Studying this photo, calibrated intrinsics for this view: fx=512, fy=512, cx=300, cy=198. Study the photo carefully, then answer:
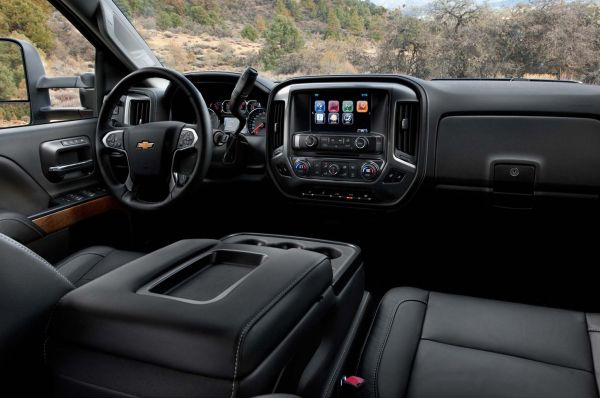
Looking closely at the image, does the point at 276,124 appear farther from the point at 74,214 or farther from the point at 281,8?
the point at 74,214

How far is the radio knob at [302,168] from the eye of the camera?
2621 mm

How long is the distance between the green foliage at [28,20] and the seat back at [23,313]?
1.88 m

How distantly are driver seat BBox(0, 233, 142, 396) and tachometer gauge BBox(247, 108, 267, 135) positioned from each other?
6.08 feet

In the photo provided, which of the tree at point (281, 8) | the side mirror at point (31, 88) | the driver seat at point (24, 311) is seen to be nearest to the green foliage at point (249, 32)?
the tree at point (281, 8)

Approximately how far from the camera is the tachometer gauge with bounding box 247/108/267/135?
290cm

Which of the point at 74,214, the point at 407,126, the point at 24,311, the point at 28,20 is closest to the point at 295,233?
the point at 407,126

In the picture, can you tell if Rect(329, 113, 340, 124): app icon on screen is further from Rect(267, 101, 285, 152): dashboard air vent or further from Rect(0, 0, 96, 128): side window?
Rect(0, 0, 96, 128): side window

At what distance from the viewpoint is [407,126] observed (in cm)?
239

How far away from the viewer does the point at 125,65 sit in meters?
2.90

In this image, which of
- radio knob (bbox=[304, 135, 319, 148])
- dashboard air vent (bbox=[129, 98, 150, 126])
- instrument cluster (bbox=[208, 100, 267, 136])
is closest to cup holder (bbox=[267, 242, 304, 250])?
radio knob (bbox=[304, 135, 319, 148])

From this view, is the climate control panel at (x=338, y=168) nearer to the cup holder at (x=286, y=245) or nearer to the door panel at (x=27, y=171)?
the cup holder at (x=286, y=245)

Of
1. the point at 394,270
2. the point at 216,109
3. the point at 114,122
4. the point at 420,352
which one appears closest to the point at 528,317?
the point at 420,352

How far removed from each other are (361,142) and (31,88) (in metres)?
1.81

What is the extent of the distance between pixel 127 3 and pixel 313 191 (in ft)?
4.90
